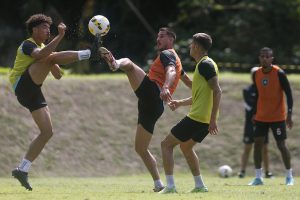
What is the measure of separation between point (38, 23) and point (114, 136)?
8722 millimetres

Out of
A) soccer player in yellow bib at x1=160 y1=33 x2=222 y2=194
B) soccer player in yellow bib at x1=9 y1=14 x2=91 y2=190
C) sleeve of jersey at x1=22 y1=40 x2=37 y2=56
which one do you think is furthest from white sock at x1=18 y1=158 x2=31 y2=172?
soccer player in yellow bib at x1=160 y1=33 x2=222 y2=194

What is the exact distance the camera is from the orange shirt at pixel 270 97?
16.1 metres

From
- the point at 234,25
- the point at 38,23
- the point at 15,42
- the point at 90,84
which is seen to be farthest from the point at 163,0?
the point at 38,23

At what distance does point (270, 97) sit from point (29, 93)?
5267 millimetres

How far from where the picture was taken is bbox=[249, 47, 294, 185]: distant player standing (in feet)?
52.5

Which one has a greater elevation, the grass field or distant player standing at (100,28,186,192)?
distant player standing at (100,28,186,192)

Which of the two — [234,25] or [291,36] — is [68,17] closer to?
[234,25]

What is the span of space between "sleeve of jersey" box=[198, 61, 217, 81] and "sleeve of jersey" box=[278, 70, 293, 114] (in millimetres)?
4092

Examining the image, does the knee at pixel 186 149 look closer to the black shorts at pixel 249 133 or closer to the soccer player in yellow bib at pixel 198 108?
the soccer player in yellow bib at pixel 198 108

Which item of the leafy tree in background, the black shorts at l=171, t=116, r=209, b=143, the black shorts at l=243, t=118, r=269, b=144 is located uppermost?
the black shorts at l=171, t=116, r=209, b=143

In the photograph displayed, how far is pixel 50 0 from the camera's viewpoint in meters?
37.8

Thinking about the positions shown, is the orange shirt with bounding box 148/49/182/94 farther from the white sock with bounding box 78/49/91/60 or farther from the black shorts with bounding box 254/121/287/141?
the black shorts with bounding box 254/121/287/141

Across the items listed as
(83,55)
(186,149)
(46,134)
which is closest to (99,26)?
(83,55)

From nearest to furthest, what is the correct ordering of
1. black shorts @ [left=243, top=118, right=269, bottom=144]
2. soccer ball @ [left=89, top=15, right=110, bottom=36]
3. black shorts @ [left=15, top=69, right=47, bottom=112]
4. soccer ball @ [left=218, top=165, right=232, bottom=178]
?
black shorts @ [left=15, top=69, right=47, bottom=112] < soccer ball @ [left=89, top=15, right=110, bottom=36] < soccer ball @ [left=218, top=165, right=232, bottom=178] < black shorts @ [left=243, top=118, right=269, bottom=144]
